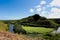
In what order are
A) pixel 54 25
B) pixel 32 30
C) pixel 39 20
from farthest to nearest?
pixel 39 20
pixel 54 25
pixel 32 30

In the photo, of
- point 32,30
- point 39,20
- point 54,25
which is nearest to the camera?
point 32,30

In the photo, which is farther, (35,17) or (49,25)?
(35,17)

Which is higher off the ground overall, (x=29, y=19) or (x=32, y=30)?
(x=29, y=19)

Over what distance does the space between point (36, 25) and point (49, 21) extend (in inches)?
81.9

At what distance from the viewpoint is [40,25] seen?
1041 inches

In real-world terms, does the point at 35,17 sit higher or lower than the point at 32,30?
higher

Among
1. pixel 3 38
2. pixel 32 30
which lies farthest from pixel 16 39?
pixel 32 30

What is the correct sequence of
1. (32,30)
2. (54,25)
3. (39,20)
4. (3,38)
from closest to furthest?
1. (3,38)
2. (32,30)
3. (54,25)
4. (39,20)

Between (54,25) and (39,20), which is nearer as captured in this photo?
(54,25)

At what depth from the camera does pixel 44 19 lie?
27.9 m

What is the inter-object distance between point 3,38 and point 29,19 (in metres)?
19.0

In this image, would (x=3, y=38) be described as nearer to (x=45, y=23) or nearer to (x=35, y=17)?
(x=45, y=23)

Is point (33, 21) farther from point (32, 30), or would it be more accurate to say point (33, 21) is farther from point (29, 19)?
point (32, 30)

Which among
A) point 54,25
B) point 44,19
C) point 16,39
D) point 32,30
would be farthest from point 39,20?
point 16,39
